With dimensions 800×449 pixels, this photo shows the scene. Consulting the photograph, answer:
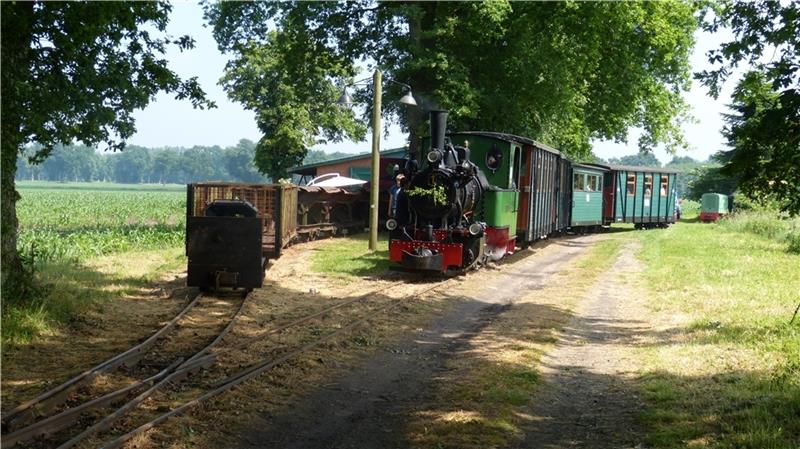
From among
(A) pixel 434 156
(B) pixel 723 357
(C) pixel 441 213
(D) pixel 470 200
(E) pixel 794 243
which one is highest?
(A) pixel 434 156

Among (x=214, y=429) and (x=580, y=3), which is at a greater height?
(x=580, y=3)

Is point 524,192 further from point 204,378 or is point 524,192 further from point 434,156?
Answer: point 204,378

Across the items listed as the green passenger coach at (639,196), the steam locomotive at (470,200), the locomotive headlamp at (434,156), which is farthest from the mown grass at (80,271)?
the green passenger coach at (639,196)

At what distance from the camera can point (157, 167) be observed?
162 meters

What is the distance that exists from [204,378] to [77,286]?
19.3ft

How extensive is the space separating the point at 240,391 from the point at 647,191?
32.5m

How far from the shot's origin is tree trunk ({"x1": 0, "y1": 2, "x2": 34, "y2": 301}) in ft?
29.8

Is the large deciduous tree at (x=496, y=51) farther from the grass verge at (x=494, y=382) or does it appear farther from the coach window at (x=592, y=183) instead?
the grass verge at (x=494, y=382)

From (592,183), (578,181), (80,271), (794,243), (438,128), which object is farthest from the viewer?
(592,183)

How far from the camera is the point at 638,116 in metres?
33.2

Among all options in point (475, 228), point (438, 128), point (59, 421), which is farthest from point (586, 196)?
point (59, 421)

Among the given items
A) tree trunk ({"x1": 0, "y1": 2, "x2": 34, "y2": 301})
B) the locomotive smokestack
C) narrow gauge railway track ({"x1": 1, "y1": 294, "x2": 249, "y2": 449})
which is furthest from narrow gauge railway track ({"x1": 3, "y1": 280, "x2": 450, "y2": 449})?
the locomotive smokestack

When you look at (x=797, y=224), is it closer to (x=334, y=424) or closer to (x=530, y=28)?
(x=530, y=28)

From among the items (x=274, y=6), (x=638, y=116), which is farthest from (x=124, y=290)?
(x=638, y=116)
